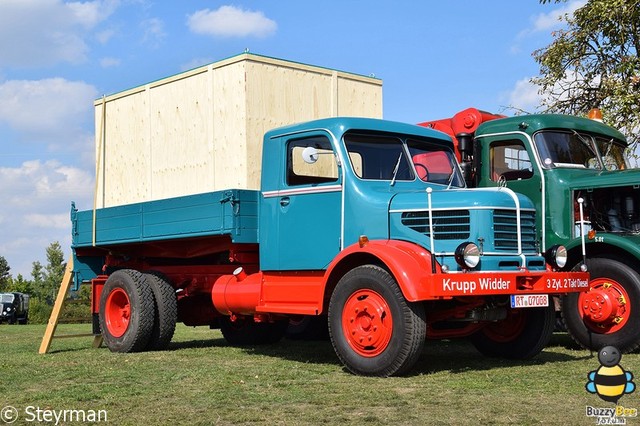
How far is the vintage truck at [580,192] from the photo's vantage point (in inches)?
402

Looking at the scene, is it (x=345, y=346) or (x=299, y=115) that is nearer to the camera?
(x=345, y=346)

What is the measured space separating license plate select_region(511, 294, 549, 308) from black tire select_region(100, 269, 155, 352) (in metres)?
5.27

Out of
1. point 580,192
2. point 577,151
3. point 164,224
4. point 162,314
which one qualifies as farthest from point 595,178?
point 162,314

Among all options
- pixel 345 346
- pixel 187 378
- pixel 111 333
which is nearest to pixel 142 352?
pixel 111 333

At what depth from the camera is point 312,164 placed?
387 inches

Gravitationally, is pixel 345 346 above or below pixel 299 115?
below

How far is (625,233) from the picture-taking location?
10.7m

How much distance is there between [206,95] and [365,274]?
12.7 ft

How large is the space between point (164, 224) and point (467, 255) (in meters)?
4.74

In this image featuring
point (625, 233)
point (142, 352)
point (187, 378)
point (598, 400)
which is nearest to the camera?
point (598, 400)

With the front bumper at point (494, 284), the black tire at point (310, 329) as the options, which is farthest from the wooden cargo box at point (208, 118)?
the front bumper at point (494, 284)

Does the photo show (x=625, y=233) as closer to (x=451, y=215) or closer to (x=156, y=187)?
(x=451, y=215)

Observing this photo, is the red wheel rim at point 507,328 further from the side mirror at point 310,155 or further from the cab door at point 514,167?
the side mirror at point 310,155

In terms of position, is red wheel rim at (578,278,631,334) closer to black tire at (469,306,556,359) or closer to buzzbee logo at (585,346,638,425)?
black tire at (469,306,556,359)
